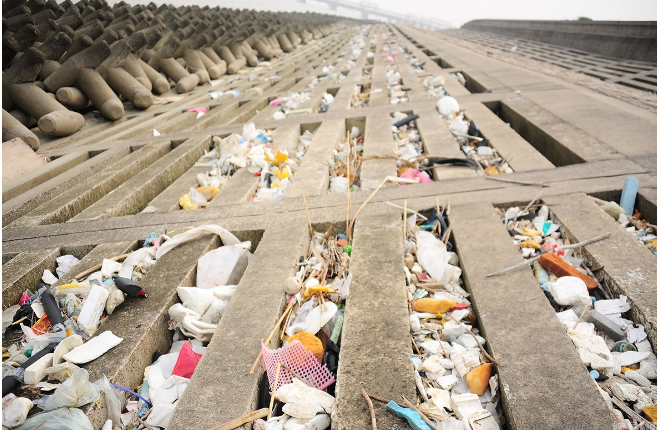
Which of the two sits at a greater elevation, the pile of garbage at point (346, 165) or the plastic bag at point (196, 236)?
the pile of garbage at point (346, 165)

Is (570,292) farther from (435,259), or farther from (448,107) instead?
(448,107)

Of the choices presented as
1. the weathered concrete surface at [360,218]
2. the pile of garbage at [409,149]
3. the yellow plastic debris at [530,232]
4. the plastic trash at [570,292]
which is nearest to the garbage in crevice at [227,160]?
the weathered concrete surface at [360,218]

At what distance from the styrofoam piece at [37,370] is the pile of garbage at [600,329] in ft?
6.74

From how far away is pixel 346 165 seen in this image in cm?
372

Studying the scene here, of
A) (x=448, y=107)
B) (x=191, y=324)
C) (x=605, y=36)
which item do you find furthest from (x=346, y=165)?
(x=605, y=36)

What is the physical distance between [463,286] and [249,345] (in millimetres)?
1045

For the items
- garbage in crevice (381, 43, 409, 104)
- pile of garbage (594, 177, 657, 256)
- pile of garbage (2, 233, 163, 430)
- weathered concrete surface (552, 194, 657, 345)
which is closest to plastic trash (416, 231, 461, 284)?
weathered concrete surface (552, 194, 657, 345)

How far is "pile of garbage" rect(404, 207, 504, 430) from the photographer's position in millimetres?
1421

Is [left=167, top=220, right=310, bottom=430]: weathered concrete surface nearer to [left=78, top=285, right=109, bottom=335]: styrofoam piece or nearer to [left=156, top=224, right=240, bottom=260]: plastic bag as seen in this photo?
[left=156, top=224, right=240, bottom=260]: plastic bag

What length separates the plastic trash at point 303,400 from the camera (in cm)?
143

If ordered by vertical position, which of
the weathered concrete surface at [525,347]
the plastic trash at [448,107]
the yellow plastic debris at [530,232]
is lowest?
the weathered concrete surface at [525,347]

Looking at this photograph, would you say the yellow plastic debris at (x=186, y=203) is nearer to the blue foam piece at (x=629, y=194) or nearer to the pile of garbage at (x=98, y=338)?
the pile of garbage at (x=98, y=338)

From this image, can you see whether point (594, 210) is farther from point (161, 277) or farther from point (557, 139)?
point (161, 277)

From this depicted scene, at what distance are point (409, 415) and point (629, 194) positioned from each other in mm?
2063
